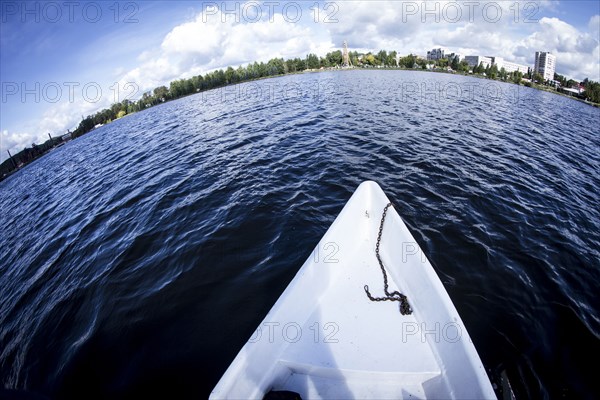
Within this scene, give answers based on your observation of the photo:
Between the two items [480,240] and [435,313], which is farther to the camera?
[480,240]

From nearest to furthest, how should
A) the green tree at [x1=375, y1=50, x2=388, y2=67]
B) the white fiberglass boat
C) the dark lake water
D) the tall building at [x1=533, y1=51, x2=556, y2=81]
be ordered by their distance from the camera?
the white fiberglass boat, the dark lake water, the green tree at [x1=375, y1=50, x2=388, y2=67], the tall building at [x1=533, y1=51, x2=556, y2=81]

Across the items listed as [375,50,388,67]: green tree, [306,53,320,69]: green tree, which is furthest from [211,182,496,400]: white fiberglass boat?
[375,50,388,67]: green tree

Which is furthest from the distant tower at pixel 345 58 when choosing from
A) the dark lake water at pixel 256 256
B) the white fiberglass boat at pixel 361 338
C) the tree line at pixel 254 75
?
the white fiberglass boat at pixel 361 338

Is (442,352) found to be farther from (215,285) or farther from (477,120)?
(477,120)

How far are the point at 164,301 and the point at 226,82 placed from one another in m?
126

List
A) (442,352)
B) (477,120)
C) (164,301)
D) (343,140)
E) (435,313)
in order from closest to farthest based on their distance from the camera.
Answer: (442,352), (435,313), (164,301), (343,140), (477,120)

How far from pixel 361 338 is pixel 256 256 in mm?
3084

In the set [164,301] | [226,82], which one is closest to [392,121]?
[164,301]

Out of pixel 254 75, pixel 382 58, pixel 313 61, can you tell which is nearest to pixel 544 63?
pixel 382 58

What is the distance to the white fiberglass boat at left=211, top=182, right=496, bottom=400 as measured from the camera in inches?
118

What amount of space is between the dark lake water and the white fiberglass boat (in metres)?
1.17

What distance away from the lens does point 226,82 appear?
4456 inches

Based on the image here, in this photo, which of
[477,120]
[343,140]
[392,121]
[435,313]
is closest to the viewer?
[435,313]

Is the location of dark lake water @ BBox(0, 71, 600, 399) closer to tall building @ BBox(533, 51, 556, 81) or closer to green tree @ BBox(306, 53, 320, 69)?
green tree @ BBox(306, 53, 320, 69)
